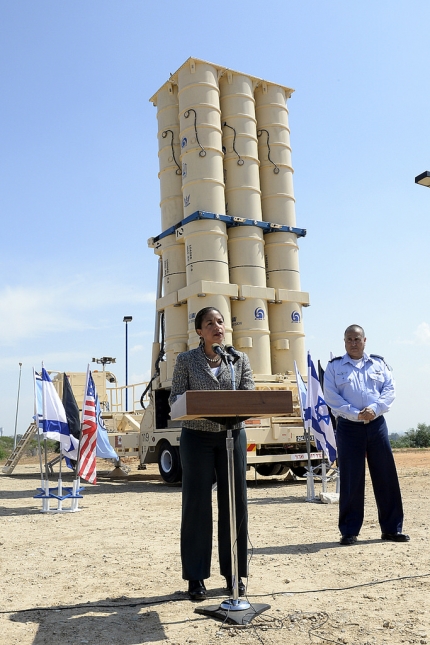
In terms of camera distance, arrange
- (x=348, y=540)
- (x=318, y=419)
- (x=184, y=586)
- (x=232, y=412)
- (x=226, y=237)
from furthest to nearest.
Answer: (x=226, y=237) → (x=318, y=419) → (x=348, y=540) → (x=184, y=586) → (x=232, y=412)

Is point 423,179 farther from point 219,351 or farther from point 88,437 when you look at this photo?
point 88,437

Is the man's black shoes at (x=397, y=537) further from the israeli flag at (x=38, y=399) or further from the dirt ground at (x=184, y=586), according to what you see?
the israeli flag at (x=38, y=399)

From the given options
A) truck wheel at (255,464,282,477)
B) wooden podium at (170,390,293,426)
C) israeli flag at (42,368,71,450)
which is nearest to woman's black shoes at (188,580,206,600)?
wooden podium at (170,390,293,426)

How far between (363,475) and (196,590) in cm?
228

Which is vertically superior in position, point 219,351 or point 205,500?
point 219,351

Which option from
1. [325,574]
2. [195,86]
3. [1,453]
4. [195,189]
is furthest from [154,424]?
[1,453]

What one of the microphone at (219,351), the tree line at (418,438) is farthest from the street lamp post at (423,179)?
the tree line at (418,438)

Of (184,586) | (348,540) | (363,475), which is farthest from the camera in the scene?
(363,475)

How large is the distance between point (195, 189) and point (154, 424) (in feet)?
15.7

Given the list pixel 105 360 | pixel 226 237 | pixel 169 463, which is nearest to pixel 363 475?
pixel 169 463

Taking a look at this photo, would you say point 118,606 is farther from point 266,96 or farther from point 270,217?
point 266,96

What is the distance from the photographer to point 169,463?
491 inches

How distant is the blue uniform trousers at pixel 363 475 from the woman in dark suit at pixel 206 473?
1.98 meters

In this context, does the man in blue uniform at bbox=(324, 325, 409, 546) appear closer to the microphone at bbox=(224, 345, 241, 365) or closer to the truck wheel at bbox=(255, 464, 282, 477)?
the microphone at bbox=(224, 345, 241, 365)
